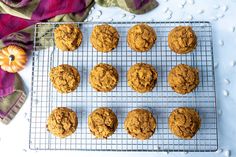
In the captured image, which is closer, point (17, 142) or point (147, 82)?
point (147, 82)

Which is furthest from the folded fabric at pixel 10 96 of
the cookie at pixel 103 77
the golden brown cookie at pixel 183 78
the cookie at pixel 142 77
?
the golden brown cookie at pixel 183 78

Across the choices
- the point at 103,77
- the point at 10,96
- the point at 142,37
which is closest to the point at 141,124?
the point at 103,77

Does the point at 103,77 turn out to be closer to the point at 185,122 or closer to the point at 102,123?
the point at 102,123

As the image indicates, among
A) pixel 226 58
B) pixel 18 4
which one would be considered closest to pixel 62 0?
pixel 18 4

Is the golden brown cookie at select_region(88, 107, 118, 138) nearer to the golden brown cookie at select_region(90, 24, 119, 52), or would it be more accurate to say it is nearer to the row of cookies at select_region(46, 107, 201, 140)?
the row of cookies at select_region(46, 107, 201, 140)

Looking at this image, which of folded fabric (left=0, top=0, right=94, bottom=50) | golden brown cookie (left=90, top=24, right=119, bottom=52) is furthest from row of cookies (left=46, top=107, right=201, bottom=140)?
folded fabric (left=0, top=0, right=94, bottom=50)

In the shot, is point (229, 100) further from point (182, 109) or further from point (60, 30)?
point (60, 30)
